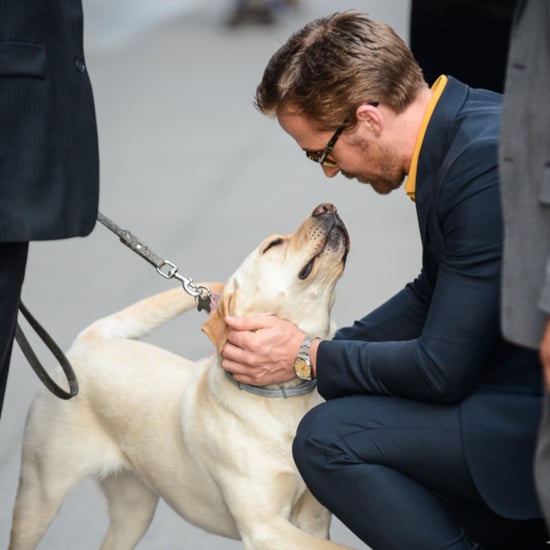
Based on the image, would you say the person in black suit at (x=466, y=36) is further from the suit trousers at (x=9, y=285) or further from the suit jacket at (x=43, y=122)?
the suit trousers at (x=9, y=285)

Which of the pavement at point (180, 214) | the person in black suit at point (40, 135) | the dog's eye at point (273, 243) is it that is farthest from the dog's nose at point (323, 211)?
the pavement at point (180, 214)

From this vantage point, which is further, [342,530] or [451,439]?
[342,530]

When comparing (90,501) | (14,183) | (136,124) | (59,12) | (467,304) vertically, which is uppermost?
(59,12)

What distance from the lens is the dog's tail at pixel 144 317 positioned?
11.0ft

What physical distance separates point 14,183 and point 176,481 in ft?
3.64

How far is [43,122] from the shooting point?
7.73ft

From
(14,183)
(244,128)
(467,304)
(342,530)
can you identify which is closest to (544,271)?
(467,304)

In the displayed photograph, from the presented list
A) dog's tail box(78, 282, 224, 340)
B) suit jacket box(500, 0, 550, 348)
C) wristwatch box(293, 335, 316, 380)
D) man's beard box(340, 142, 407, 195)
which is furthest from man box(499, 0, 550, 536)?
dog's tail box(78, 282, 224, 340)

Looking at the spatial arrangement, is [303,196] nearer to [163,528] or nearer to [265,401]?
[163,528]

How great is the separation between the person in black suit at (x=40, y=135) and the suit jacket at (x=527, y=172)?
37.7 inches

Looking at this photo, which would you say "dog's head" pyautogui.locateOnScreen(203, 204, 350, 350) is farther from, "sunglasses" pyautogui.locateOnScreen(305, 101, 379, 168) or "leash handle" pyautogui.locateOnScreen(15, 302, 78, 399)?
"leash handle" pyautogui.locateOnScreen(15, 302, 78, 399)

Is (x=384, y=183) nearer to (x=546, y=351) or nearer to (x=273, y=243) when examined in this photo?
(x=273, y=243)

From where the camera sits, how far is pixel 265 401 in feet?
9.62

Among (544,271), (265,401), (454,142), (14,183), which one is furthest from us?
(265,401)
